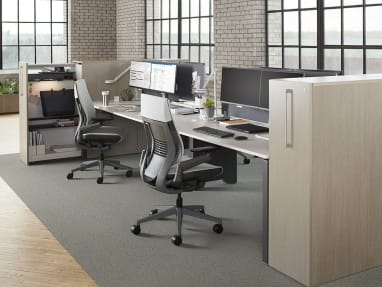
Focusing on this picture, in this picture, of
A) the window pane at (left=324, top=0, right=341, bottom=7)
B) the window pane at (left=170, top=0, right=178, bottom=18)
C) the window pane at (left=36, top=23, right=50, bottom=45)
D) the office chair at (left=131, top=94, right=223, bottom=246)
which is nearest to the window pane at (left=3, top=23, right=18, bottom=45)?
the window pane at (left=36, top=23, right=50, bottom=45)

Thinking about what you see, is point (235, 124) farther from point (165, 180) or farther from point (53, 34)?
point (53, 34)

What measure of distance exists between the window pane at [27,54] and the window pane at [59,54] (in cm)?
42

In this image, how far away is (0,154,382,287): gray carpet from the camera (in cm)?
342

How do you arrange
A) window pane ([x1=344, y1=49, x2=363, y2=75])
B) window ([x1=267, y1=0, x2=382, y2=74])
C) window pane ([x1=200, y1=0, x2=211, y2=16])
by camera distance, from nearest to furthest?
window ([x1=267, y1=0, x2=382, y2=74])
window pane ([x1=344, y1=49, x2=363, y2=75])
window pane ([x1=200, y1=0, x2=211, y2=16])

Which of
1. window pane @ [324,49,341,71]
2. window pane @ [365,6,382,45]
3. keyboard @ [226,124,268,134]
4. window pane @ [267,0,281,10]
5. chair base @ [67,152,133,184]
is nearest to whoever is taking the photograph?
keyboard @ [226,124,268,134]

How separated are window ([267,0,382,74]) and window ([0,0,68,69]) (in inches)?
212

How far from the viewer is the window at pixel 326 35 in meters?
6.18

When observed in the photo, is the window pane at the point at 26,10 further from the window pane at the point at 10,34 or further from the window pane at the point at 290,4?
the window pane at the point at 290,4

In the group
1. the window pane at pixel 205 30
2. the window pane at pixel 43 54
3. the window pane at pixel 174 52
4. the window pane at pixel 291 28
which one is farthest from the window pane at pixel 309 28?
the window pane at pixel 43 54

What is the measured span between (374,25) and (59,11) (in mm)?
7095

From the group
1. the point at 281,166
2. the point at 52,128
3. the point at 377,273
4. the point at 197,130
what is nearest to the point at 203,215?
the point at 197,130

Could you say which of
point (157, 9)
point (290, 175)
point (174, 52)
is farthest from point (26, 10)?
point (290, 175)

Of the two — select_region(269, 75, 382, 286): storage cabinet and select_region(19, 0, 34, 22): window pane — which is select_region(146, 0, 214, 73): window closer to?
select_region(19, 0, 34, 22): window pane

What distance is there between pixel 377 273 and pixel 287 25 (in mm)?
4391
